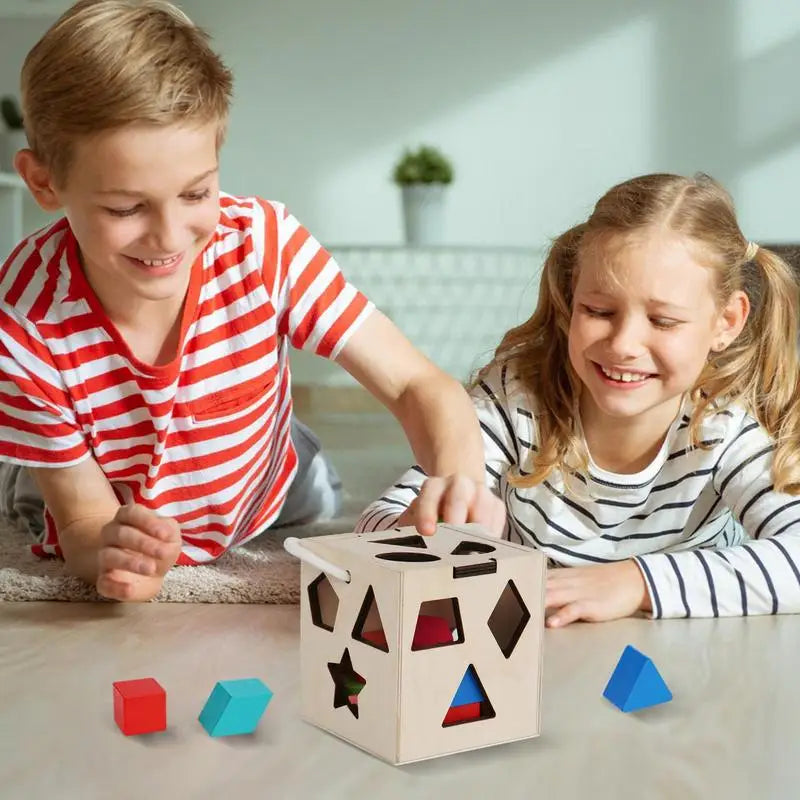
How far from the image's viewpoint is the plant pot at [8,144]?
319 cm

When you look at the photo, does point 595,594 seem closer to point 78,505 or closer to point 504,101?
point 78,505

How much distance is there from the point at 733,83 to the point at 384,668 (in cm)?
329

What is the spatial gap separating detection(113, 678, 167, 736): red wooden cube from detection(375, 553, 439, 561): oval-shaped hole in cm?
16

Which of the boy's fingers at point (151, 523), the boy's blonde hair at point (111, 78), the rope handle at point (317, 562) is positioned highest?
the boy's blonde hair at point (111, 78)

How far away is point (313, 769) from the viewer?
2.02 feet

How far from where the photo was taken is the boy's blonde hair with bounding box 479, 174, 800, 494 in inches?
42.2

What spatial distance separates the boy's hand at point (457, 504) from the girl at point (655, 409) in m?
0.15

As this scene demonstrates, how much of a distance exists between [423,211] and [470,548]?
2.95 metres

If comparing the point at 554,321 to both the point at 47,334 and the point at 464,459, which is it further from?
the point at 47,334

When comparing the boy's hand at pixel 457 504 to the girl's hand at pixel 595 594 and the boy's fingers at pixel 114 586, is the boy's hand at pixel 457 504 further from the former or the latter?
the boy's fingers at pixel 114 586

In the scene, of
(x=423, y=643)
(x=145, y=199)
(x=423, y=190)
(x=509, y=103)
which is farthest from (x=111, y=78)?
(x=509, y=103)

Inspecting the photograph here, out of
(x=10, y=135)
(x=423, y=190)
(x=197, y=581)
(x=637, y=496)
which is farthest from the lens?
(x=423, y=190)

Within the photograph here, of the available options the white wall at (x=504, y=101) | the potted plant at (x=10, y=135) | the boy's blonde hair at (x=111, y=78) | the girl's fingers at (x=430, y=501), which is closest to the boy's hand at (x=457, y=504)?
the girl's fingers at (x=430, y=501)

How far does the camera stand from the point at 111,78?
85cm
